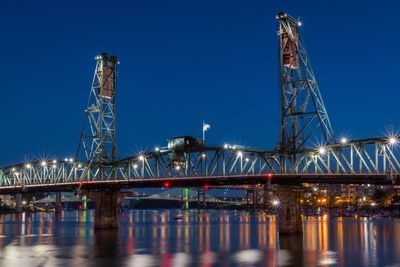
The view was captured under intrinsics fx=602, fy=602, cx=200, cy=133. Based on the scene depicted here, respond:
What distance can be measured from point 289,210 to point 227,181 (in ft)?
38.8

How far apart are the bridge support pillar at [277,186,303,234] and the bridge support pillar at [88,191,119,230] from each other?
39.0 metres

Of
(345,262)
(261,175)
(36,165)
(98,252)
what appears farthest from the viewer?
(36,165)

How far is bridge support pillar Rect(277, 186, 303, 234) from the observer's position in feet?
336

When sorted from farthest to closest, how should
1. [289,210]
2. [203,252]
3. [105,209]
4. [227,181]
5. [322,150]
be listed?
[105,209] → [227,181] → [289,210] → [322,150] → [203,252]

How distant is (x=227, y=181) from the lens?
346 ft

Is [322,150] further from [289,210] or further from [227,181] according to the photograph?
[227,181]

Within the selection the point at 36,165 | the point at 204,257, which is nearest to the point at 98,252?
the point at 204,257

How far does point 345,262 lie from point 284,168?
39.8 meters

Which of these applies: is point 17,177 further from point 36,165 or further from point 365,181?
point 365,181

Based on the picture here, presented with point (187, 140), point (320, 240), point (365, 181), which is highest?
point (187, 140)

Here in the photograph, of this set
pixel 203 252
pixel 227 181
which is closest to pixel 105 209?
pixel 227 181

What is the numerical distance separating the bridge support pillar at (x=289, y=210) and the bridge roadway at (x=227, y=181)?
1708 millimetres

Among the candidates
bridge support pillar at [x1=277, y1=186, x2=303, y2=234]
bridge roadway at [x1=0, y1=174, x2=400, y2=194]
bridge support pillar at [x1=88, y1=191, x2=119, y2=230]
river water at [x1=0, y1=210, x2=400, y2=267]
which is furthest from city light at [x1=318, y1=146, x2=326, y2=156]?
bridge support pillar at [x1=88, y1=191, x2=119, y2=230]

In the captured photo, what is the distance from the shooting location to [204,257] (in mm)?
71438
